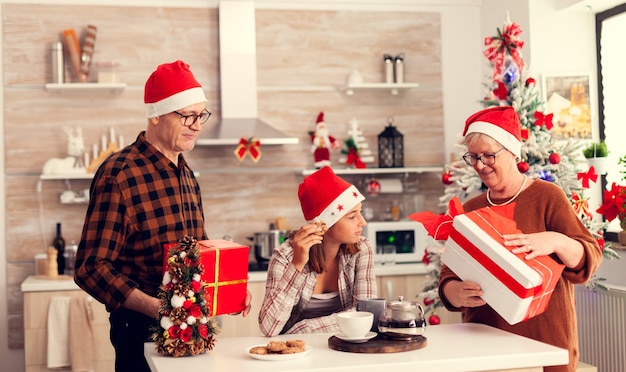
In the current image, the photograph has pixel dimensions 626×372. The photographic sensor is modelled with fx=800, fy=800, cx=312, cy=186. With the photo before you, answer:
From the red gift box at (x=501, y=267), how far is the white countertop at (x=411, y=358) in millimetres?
122

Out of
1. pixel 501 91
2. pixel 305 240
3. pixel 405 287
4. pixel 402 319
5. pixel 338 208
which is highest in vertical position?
pixel 501 91

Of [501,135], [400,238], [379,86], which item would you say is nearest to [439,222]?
[501,135]

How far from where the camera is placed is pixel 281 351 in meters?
2.27

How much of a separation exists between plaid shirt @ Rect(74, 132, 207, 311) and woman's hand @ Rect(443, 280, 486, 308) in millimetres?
920

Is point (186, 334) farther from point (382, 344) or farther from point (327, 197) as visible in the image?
point (327, 197)

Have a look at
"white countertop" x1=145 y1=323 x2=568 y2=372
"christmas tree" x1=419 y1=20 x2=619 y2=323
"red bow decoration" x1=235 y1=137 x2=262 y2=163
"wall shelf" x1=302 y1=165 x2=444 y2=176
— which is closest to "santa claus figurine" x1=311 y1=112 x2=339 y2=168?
"wall shelf" x1=302 y1=165 x2=444 y2=176

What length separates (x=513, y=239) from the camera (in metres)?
2.36

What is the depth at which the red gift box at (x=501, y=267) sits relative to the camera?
2314 millimetres

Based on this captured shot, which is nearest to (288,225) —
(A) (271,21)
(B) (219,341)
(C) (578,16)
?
(A) (271,21)

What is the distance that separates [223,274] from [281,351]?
12.4 inches

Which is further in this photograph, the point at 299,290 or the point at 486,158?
the point at 299,290

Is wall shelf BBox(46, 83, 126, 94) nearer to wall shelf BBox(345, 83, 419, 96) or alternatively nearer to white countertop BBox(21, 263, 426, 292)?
white countertop BBox(21, 263, 426, 292)

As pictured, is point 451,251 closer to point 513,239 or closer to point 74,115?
point 513,239

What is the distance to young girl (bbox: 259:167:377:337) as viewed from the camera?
2.77 metres
